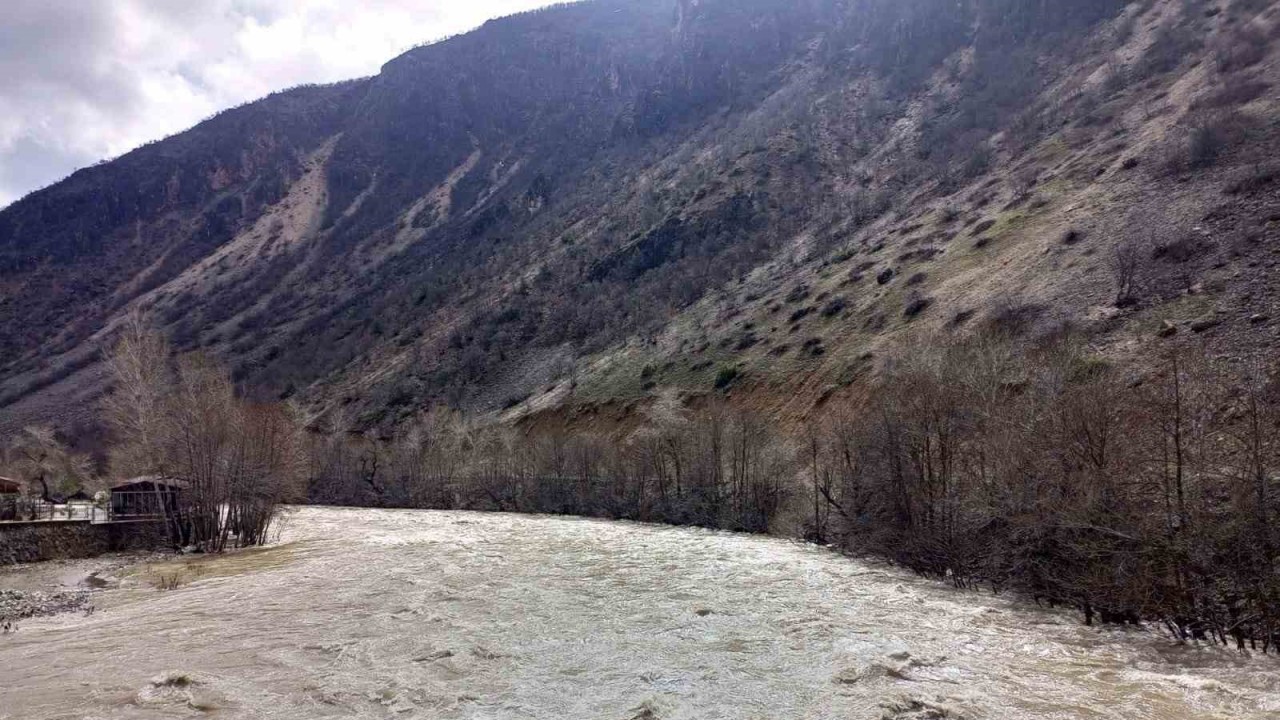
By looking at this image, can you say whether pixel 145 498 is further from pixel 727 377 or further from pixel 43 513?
pixel 727 377

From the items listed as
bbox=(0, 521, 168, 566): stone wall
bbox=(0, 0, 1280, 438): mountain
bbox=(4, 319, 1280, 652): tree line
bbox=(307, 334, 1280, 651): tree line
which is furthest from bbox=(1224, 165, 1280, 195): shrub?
bbox=(0, 521, 168, 566): stone wall

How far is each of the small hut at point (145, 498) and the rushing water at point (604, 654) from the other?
11.9 metres

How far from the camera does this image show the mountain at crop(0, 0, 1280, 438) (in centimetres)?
3597

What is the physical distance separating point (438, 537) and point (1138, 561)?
83.3ft

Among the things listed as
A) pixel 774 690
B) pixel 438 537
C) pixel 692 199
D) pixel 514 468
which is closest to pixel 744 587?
pixel 774 690

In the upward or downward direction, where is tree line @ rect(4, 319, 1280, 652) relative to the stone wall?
upward

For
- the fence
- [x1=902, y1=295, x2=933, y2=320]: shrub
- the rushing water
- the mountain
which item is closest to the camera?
the rushing water

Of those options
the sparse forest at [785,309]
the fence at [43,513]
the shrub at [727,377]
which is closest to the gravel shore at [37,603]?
the sparse forest at [785,309]

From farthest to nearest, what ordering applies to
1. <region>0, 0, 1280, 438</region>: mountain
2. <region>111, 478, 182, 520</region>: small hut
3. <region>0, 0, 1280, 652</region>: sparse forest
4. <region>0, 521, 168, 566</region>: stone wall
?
<region>0, 0, 1280, 438</region>: mountain < <region>111, 478, 182, 520</region>: small hut < <region>0, 521, 168, 566</region>: stone wall < <region>0, 0, 1280, 652</region>: sparse forest

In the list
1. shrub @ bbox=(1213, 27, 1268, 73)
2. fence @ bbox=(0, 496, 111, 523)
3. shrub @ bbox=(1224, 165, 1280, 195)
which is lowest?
fence @ bbox=(0, 496, 111, 523)

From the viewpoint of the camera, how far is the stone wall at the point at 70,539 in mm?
28373

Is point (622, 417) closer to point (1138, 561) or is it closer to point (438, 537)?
point (438, 537)

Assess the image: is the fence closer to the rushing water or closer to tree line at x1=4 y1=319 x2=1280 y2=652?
tree line at x1=4 y1=319 x2=1280 y2=652

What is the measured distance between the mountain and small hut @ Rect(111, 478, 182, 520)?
27.3m
